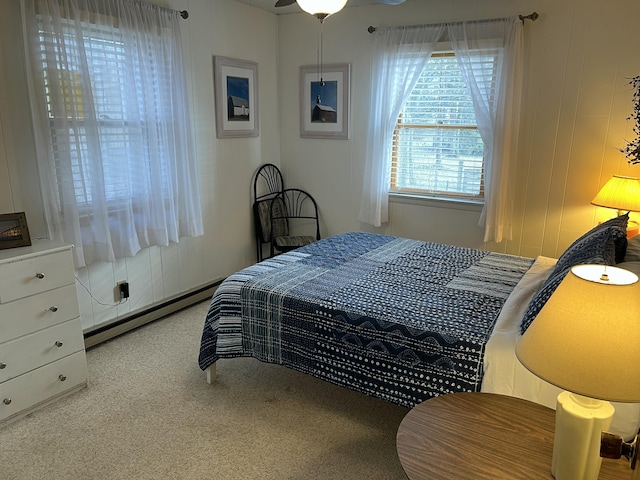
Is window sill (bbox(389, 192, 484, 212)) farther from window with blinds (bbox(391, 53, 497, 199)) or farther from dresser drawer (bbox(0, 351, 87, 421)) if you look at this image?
dresser drawer (bbox(0, 351, 87, 421))

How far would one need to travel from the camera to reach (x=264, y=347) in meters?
2.62

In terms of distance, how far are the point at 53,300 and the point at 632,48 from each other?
3919mm

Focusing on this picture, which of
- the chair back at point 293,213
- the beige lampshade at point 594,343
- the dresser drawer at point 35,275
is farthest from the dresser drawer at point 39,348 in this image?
the beige lampshade at point 594,343

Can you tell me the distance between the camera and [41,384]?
2.57 meters

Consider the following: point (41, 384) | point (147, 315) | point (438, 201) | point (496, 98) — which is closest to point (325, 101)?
point (438, 201)

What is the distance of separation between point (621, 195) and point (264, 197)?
301cm

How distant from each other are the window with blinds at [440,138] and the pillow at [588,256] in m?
1.66

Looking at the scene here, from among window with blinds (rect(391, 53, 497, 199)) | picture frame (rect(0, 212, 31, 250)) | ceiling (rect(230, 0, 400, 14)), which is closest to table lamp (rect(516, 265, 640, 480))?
picture frame (rect(0, 212, 31, 250))

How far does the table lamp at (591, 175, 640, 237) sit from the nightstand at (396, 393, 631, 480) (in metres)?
2.07

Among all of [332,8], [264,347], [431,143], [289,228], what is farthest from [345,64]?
Result: [264,347]

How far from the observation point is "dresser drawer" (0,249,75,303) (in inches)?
93.4

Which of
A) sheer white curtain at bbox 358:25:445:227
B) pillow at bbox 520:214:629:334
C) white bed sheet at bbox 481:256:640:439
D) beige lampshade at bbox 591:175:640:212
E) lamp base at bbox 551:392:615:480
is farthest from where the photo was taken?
sheer white curtain at bbox 358:25:445:227

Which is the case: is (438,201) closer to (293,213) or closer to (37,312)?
(293,213)

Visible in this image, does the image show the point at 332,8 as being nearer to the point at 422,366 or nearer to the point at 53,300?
the point at 422,366
